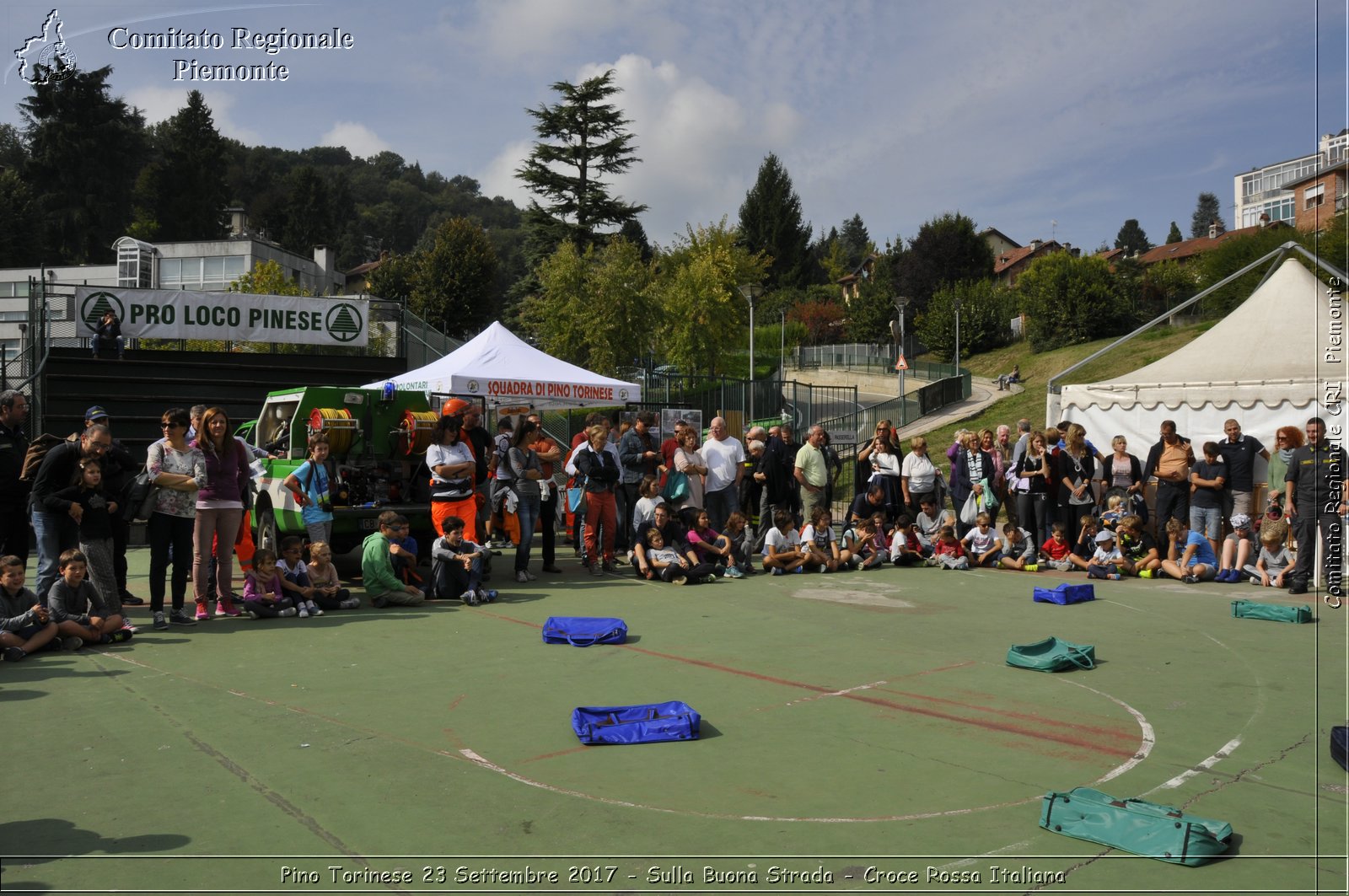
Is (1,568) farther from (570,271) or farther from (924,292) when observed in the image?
(924,292)

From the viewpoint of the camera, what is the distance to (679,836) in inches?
163

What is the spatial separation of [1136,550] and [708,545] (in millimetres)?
5424

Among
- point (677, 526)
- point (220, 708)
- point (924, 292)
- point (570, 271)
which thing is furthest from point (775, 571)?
point (924, 292)

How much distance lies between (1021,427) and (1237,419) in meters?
2.89

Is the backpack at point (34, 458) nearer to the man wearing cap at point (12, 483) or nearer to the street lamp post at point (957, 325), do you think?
the man wearing cap at point (12, 483)

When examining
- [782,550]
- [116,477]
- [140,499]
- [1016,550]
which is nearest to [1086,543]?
[1016,550]

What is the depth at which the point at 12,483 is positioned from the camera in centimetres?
846

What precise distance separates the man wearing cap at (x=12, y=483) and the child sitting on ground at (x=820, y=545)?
27.4ft

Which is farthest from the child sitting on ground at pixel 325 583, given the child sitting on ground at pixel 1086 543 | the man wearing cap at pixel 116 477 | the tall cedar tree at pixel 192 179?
the tall cedar tree at pixel 192 179

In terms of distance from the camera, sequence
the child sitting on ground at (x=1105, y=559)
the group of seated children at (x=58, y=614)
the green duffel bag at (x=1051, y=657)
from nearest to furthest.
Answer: the green duffel bag at (x=1051, y=657)
the group of seated children at (x=58, y=614)
the child sitting on ground at (x=1105, y=559)

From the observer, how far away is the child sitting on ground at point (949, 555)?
13.0m

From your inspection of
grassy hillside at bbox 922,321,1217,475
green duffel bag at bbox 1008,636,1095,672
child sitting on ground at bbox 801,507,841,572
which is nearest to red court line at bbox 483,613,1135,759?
green duffel bag at bbox 1008,636,1095,672

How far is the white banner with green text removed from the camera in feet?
67.9

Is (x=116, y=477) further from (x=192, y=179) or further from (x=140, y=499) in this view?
(x=192, y=179)
